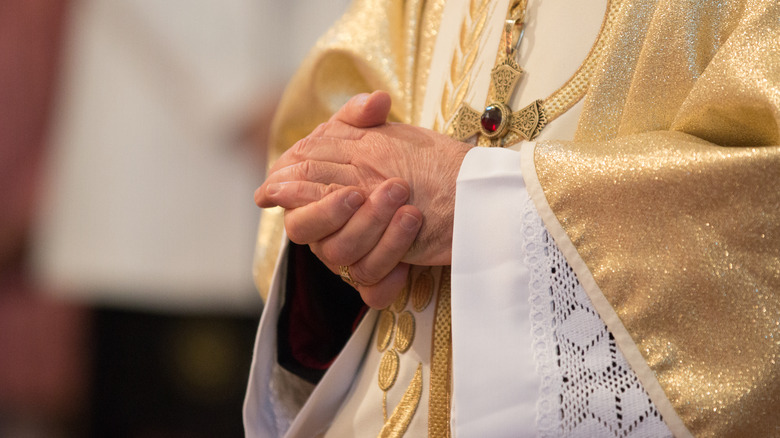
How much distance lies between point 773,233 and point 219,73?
2.75 m

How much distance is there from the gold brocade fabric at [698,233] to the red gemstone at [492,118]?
0.18 meters

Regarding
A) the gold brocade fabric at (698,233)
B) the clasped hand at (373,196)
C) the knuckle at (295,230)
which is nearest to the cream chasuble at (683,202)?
the gold brocade fabric at (698,233)

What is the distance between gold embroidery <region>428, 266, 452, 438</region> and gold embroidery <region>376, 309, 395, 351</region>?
86 millimetres

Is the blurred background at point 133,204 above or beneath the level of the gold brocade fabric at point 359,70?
beneath

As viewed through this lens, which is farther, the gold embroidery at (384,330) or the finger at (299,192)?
the gold embroidery at (384,330)

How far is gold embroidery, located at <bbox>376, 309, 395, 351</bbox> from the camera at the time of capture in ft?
3.18

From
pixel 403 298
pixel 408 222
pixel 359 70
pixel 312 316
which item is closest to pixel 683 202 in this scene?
pixel 408 222

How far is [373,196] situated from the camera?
0.82 m

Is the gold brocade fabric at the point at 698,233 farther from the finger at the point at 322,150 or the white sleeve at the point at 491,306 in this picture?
the finger at the point at 322,150

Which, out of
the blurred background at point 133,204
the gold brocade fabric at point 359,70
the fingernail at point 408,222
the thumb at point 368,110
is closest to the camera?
the fingernail at point 408,222

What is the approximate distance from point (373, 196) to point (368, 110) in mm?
149

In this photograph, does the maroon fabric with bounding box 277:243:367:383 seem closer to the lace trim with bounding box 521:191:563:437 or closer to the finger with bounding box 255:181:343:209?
the finger with bounding box 255:181:343:209

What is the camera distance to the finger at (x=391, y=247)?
0.81m

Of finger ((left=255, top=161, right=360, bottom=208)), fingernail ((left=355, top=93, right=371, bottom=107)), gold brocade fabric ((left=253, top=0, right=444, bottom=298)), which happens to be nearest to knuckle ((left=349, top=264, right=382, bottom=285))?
finger ((left=255, top=161, right=360, bottom=208))
